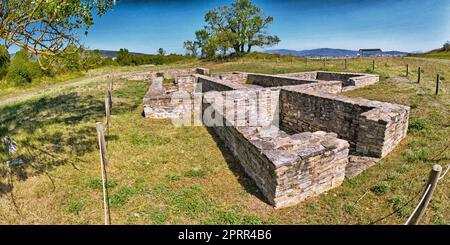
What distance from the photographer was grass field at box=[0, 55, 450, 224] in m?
4.56

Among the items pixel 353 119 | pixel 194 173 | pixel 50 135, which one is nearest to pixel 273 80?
pixel 353 119

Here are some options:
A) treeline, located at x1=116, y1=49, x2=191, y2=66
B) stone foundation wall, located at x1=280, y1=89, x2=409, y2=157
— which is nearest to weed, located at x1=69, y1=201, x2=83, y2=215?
stone foundation wall, located at x1=280, y1=89, x2=409, y2=157

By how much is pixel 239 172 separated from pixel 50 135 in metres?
6.72

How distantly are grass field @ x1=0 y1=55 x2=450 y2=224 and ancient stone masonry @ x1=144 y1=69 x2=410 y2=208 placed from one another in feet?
1.06

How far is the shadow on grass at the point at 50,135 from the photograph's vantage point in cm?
636

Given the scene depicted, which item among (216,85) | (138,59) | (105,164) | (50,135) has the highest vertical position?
(138,59)

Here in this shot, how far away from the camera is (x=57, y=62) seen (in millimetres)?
6344

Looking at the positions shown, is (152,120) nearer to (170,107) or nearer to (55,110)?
(170,107)

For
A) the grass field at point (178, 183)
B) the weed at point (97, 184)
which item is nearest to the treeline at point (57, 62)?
the grass field at point (178, 183)

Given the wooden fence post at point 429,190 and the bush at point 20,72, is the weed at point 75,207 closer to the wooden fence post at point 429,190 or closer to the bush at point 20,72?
the wooden fence post at point 429,190

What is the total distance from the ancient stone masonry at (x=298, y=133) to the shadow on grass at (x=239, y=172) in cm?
11

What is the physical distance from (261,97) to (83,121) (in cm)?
731

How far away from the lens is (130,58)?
52.4 meters

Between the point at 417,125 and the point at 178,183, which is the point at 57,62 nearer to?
the point at 178,183
